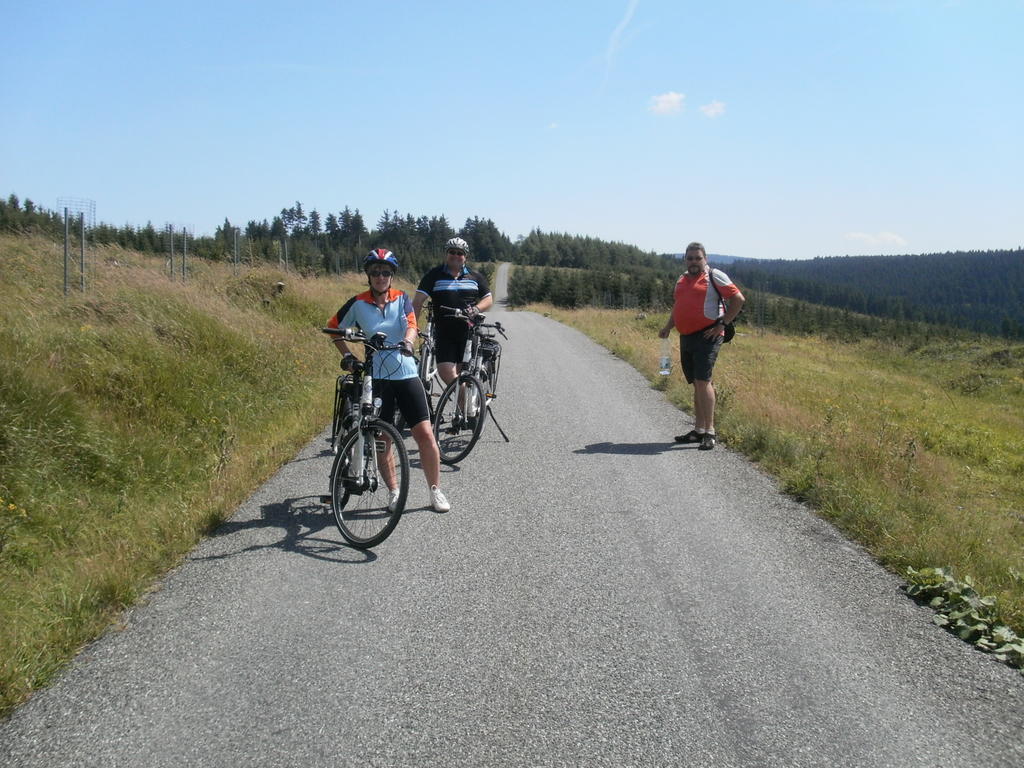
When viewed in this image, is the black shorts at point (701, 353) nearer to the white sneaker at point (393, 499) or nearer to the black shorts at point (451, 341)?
the black shorts at point (451, 341)

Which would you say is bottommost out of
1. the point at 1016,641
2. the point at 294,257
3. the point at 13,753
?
the point at 13,753

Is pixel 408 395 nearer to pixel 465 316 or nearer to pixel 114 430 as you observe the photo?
pixel 465 316

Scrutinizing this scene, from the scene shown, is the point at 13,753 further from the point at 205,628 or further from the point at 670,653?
the point at 670,653

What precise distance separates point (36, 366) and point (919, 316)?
671ft

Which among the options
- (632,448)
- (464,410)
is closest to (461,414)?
(464,410)

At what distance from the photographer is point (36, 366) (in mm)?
6836

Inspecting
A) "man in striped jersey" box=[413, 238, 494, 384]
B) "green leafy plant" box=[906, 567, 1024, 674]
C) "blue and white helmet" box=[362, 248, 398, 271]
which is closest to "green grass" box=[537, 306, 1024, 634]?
"green leafy plant" box=[906, 567, 1024, 674]

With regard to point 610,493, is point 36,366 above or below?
above

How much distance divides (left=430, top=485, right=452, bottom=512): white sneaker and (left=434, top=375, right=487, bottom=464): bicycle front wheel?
5.28 ft

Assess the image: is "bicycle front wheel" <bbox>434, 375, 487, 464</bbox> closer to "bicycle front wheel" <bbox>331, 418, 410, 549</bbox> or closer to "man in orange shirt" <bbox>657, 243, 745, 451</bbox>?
"bicycle front wheel" <bbox>331, 418, 410, 549</bbox>

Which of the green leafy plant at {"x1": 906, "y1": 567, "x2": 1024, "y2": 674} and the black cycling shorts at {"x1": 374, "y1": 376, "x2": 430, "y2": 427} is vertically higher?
the black cycling shorts at {"x1": 374, "y1": 376, "x2": 430, "y2": 427}

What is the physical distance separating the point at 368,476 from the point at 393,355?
918mm

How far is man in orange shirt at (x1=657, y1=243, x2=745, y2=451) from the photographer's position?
794cm

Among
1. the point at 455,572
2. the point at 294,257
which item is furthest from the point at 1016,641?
the point at 294,257
